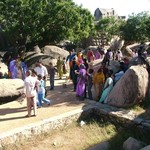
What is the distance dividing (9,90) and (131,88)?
17.5 feet

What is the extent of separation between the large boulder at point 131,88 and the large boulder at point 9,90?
432 centimetres

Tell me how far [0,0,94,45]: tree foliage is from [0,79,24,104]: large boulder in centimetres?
1110

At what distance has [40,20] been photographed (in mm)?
24812

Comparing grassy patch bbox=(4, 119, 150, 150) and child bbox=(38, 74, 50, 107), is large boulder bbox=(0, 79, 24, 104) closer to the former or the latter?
child bbox=(38, 74, 50, 107)

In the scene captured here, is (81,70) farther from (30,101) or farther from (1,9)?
(1,9)

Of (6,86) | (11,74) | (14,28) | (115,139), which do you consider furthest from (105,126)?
(14,28)

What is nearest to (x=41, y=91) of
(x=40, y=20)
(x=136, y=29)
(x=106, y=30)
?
(x=40, y=20)

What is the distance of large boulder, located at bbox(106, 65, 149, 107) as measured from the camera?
10.7m

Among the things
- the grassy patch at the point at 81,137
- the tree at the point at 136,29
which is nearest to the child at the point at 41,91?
the grassy patch at the point at 81,137

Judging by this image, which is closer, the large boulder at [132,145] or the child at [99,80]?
the large boulder at [132,145]

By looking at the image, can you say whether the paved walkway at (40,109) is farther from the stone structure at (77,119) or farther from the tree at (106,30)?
the tree at (106,30)

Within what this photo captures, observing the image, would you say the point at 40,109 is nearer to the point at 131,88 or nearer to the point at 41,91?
the point at 41,91

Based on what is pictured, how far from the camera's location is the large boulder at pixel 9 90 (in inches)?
499

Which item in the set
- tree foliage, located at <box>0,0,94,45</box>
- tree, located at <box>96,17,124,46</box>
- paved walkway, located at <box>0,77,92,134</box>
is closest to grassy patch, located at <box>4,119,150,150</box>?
paved walkway, located at <box>0,77,92,134</box>
